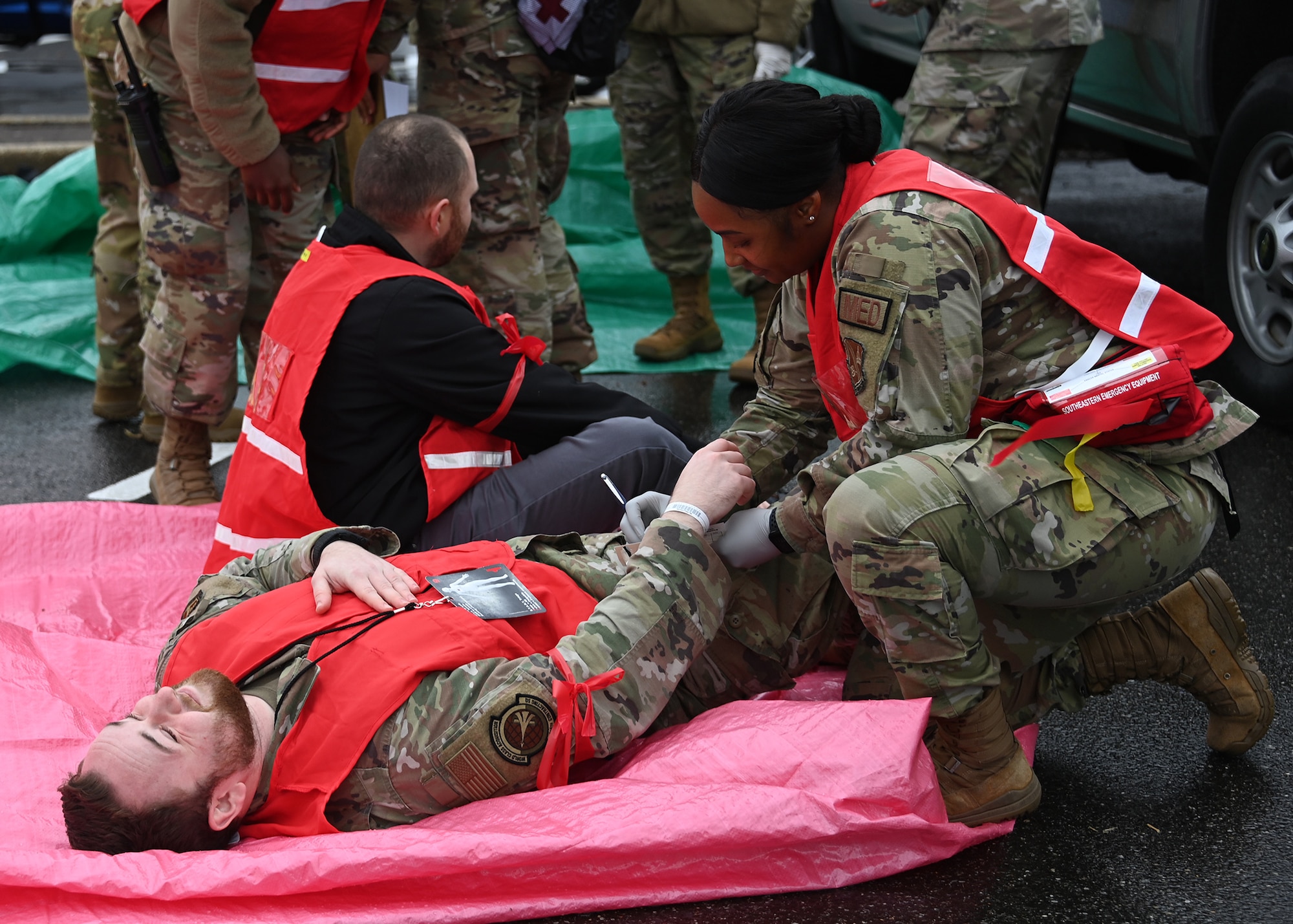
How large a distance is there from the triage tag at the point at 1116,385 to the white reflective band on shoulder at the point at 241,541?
5.24 ft

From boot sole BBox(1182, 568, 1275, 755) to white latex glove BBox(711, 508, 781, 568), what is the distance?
29.3 inches

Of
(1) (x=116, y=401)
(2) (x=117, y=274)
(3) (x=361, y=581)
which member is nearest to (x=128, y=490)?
(1) (x=116, y=401)

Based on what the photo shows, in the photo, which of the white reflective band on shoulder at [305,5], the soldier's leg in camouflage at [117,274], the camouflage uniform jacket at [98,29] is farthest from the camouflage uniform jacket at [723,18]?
the soldier's leg in camouflage at [117,274]

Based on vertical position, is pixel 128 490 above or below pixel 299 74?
below

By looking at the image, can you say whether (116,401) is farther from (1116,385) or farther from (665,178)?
(1116,385)

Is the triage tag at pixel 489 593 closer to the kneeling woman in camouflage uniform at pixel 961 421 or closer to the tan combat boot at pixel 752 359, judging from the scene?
the kneeling woman in camouflage uniform at pixel 961 421

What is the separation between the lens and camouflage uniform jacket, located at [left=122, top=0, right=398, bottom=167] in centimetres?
317

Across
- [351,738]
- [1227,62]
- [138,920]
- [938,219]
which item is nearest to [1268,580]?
[938,219]

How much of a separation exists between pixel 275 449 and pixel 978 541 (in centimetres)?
146

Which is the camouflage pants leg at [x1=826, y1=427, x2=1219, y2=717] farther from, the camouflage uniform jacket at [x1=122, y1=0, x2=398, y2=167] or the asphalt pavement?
the camouflage uniform jacket at [x1=122, y1=0, x2=398, y2=167]

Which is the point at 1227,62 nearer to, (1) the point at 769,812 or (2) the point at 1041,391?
(2) the point at 1041,391

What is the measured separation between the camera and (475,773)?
6.48 ft

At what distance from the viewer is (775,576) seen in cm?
237

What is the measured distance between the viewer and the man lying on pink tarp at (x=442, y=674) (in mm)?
1938
